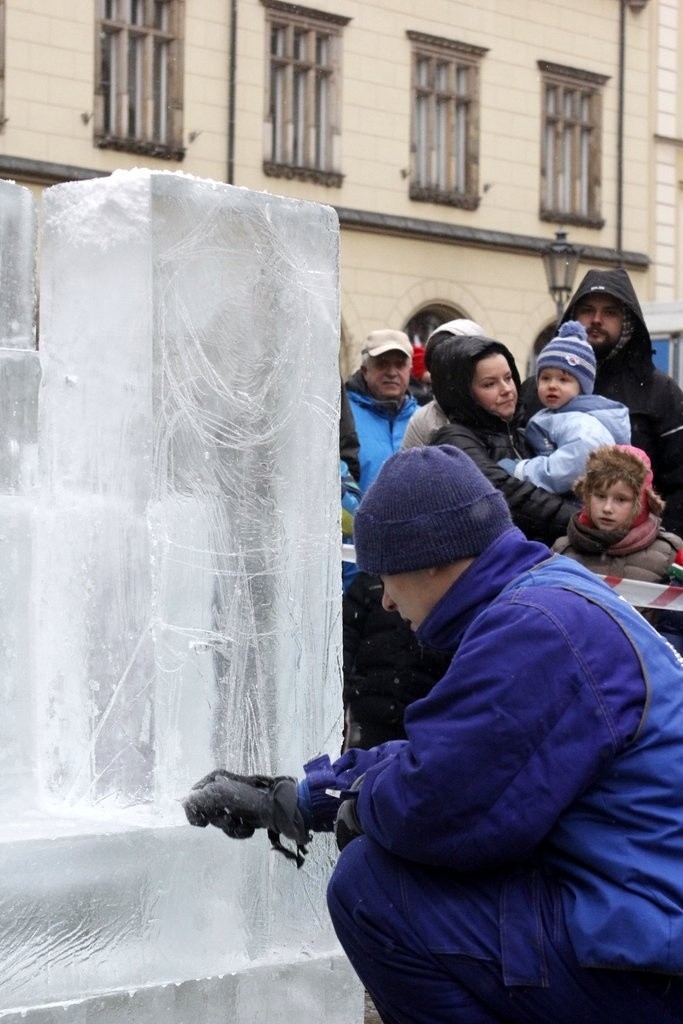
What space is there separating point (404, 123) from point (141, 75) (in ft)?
13.0

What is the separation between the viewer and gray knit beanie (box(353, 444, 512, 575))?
2.96 meters

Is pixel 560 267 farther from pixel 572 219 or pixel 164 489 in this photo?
pixel 164 489

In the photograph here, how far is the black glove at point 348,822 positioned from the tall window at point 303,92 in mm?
19074

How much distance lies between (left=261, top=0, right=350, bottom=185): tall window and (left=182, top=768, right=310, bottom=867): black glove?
18786 millimetres

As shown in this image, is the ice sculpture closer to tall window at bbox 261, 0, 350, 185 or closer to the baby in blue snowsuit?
the baby in blue snowsuit

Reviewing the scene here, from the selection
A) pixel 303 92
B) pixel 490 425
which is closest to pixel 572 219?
pixel 303 92

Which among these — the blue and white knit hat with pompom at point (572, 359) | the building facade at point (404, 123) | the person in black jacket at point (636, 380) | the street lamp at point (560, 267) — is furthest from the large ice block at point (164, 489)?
the building facade at point (404, 123)

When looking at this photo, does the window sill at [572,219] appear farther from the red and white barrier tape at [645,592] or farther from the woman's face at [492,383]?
the red and white barrier tape at [645,592]

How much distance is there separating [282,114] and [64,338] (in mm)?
18749

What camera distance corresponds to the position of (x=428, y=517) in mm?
2967

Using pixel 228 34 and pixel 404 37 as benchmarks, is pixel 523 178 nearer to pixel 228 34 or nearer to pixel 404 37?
pixel 404 37

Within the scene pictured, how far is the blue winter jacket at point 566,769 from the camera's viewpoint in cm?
272

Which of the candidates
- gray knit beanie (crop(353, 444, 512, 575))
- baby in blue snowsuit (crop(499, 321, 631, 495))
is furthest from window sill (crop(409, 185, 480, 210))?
gray knit beanie (crop(353, 444, 512, 575))

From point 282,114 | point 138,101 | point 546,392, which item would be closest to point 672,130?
point 282,114
